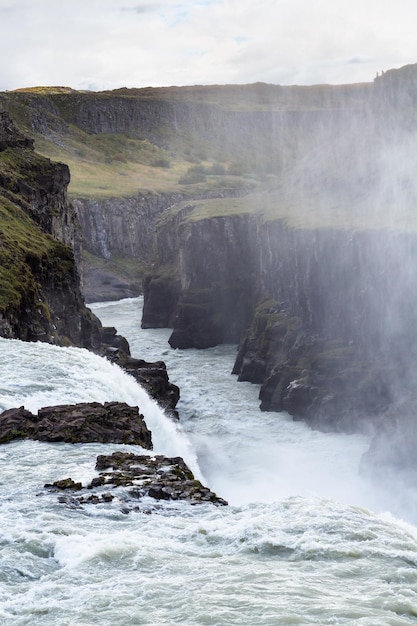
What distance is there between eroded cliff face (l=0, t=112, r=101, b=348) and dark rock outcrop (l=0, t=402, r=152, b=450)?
614 inches

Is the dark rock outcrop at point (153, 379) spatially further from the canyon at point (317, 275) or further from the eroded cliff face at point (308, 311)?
the eroded cliff face at point (308, 311)

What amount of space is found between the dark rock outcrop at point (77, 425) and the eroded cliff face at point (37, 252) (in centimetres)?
1560

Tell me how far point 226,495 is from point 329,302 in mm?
25862

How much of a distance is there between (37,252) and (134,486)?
3546cm

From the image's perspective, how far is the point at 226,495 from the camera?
49.3 meters

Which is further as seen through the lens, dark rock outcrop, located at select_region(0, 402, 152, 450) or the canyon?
the canyon

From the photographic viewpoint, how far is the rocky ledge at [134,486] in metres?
25.4

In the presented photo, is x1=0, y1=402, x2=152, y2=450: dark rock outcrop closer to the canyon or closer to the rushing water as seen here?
the rushing water

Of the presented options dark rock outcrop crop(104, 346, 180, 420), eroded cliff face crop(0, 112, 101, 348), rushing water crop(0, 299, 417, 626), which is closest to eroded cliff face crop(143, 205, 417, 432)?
dark rock outcrop crop(104, 346, 180, 420)

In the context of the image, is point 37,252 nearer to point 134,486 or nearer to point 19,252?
point 19,252

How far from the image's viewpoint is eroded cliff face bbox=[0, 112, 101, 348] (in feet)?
174

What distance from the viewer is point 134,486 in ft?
86.6

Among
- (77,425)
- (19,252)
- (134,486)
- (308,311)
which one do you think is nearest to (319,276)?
(308,311)

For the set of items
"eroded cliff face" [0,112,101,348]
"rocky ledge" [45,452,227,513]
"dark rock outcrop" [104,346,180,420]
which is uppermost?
"eroded cliff face" [0,112,101,348]
